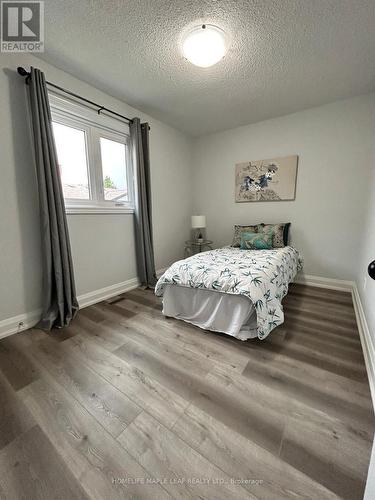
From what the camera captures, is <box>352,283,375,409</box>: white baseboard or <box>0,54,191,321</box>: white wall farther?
<box>0,54,191,321</box>: white wall

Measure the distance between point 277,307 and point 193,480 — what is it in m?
1.29

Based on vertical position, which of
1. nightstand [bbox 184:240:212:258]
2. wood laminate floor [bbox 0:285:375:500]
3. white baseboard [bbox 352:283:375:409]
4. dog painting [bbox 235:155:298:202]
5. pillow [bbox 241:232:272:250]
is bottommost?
wood laminate floor [bbox 0:285:375:500]

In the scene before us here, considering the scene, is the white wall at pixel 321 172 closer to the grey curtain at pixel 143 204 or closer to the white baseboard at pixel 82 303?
the grey curtain at pixel 143 204

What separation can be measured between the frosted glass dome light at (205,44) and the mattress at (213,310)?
6.34 feet

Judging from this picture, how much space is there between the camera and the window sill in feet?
7.18

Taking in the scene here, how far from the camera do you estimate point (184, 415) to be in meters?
1.08

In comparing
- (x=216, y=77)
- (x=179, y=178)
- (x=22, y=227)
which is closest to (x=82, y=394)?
(x=22, y=227)

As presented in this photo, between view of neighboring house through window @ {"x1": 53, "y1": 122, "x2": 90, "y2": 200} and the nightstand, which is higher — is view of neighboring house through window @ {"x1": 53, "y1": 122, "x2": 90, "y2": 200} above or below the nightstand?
above

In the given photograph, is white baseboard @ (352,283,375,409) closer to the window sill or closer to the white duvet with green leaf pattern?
the white duvet with green leaf pattern

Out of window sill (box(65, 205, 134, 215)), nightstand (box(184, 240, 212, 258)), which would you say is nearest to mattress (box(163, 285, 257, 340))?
window sill (box(65, 205, 134, 215))

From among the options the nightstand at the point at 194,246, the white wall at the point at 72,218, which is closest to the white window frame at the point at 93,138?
the white wall at the point at 72,218

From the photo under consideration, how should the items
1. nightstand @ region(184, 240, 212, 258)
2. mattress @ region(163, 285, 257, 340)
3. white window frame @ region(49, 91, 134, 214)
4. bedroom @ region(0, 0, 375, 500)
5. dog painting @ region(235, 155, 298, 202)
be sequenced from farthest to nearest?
nightstand @ region(184, 240, 212, 258) → dog painting @ region(235, 155, 298, 202) → white window frame @ region(49, 91, 134, 214) → mattress @ region(163, 285, 257, 340) → bedroom @ region(0, 0, 375, 500)

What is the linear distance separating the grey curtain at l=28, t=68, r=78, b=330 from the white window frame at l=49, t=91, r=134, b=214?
25 cm

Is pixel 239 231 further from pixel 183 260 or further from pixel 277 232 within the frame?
pixel 183 260
